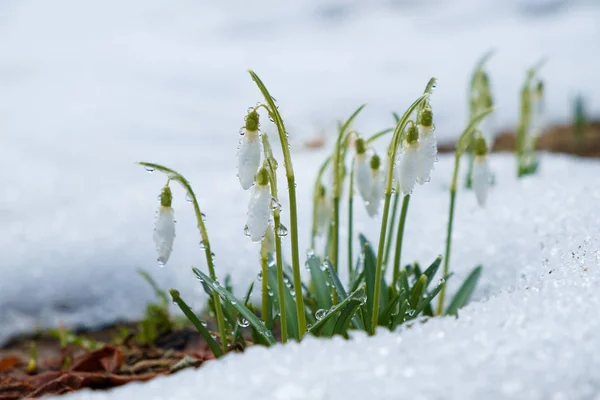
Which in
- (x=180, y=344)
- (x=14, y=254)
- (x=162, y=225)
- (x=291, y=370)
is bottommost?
(x=180, y=344)

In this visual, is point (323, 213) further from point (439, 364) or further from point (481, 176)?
point (439, 364)

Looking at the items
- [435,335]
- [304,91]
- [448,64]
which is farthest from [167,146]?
[435,335]

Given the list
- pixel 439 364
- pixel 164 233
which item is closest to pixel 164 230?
pixel 164 233

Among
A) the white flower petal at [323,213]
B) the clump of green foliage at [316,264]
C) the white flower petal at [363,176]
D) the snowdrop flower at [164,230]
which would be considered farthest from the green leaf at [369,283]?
the snowdrop flower at [164,230]

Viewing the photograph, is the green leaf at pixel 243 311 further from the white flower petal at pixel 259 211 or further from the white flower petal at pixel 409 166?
the white flower petal at pixel 409 166

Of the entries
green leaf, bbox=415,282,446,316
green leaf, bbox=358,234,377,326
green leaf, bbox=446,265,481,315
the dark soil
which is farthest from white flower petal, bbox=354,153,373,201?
the dark soil

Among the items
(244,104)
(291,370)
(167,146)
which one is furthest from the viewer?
(244,104)

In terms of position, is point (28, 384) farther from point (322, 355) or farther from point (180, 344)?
point (322, 355)
